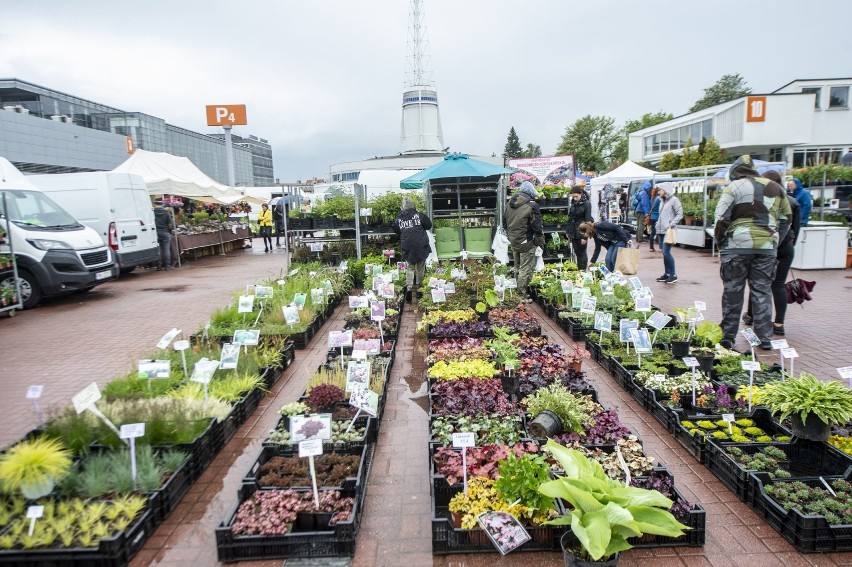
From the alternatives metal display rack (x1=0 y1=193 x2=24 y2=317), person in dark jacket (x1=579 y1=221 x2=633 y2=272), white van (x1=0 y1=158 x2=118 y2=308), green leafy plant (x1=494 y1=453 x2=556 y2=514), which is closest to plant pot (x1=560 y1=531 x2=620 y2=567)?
green leafy plant (x1=494 y1=453 x2=556 y2=514)

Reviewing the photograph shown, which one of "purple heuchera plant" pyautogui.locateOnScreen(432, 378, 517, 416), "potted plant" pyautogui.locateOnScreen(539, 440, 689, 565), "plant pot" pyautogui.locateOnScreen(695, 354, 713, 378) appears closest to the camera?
"potted plant" pyautogui.locateOnScreen(539, 440, 689, 565)

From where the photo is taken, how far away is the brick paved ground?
2.89 meters

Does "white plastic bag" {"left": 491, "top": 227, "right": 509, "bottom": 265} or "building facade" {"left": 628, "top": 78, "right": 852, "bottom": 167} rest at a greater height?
"building facade" {"left": 628, "top": 78, "right": 852, "bottom": 167}

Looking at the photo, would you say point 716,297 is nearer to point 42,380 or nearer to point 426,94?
point 42,380

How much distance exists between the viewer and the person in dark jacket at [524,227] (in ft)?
29.1

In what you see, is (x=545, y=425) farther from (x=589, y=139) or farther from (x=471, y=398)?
(x=589, y=139)

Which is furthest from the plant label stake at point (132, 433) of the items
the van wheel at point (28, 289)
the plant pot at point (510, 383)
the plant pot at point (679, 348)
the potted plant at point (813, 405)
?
the van wheel at point (28, 289)

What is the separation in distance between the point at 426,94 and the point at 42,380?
4831 centimetres

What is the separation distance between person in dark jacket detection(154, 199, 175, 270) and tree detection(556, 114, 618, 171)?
4276cm

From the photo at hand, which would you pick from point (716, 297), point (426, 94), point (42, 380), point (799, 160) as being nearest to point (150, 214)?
point (42, 380)

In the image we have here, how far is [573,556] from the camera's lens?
2.41 meters

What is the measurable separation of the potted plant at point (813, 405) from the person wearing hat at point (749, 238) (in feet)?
7.80

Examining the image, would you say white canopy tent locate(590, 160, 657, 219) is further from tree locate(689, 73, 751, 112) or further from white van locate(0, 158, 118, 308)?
tree locate(689, 73, 751, 112)

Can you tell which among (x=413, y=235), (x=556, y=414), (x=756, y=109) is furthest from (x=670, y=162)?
(x=556, y=414)
